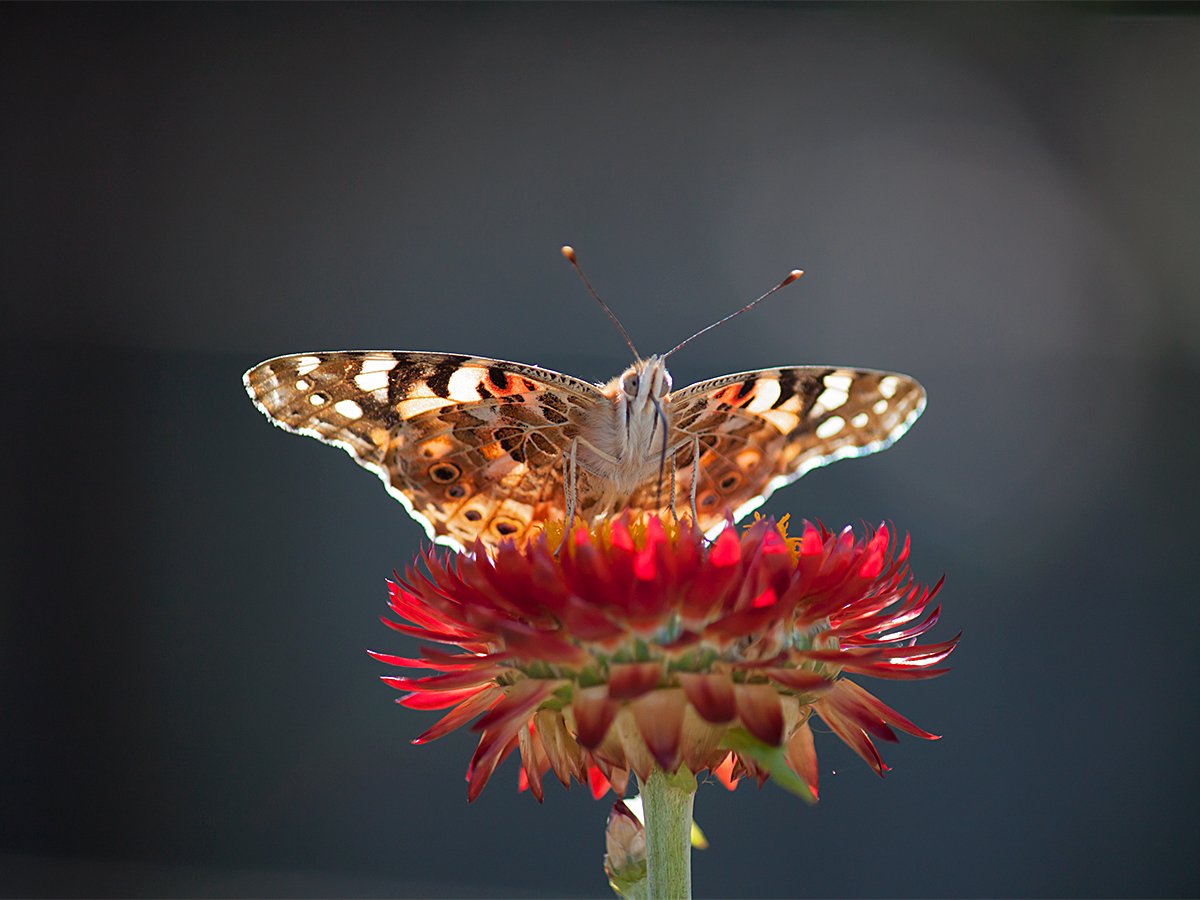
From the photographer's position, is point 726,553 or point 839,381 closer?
point 726,553

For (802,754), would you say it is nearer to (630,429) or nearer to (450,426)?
(630,429)

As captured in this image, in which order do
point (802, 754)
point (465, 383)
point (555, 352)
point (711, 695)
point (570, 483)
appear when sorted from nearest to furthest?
point (711, 695)
point (802, 754)
point (570, 483)
point (465, 383)
point (555, 352)

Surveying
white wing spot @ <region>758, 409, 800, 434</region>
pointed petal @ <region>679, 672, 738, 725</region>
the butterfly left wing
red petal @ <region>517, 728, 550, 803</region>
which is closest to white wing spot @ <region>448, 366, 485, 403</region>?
the butterfly left wing

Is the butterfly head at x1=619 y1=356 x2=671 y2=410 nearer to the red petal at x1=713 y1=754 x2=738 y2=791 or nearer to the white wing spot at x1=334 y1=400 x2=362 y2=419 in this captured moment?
the white wing spot at x1=334 y1=400 x2=362 y2=419

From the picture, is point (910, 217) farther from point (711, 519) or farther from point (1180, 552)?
point (711, 519)

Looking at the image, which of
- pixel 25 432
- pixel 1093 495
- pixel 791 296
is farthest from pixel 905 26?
pixel 25 432

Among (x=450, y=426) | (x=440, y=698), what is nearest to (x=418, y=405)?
(x=450, y=426)
